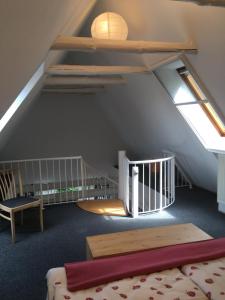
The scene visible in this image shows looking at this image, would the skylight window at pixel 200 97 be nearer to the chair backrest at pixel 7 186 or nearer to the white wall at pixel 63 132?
the chair backrest at pixel 7 186

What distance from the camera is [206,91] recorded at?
356 cm

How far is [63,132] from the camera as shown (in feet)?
23.9

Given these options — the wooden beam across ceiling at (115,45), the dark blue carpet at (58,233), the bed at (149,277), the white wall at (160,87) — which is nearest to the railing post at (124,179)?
the dark blue carpet at (58,233)

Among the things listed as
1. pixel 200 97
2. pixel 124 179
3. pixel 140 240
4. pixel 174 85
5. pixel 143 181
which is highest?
pixel 174 85

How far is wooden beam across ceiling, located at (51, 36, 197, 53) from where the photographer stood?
9.65 feet

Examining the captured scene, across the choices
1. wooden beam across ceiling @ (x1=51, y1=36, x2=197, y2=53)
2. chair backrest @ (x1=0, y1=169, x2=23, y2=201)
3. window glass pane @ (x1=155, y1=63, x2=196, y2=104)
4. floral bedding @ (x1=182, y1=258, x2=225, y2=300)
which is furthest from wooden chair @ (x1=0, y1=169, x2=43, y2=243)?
window glass pane @ (x1=155, y1=63, x2=196, y2=104)

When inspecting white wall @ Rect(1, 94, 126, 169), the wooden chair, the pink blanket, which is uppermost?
white wall @ Rect(1, 94, 126, 169)

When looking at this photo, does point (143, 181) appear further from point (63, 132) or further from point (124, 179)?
point (63, 132)

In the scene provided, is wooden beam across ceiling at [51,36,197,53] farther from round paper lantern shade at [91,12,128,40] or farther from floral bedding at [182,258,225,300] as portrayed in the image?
floral bedding at [182,258,225,300]

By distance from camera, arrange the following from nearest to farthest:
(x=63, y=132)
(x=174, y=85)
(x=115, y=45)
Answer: (x=115, y=45) < (x=174, y=85) < (x=63, y=132)

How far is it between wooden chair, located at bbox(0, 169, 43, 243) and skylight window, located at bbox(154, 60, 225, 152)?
271 centimetres

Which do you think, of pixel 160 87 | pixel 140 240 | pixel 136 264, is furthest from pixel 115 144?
pixel 136 264

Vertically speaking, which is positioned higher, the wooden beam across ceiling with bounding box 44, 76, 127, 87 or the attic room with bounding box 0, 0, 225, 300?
the wooden beam across ceiling with bounding box 44, 76, 127, 87

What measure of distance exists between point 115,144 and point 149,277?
6.01 meters
